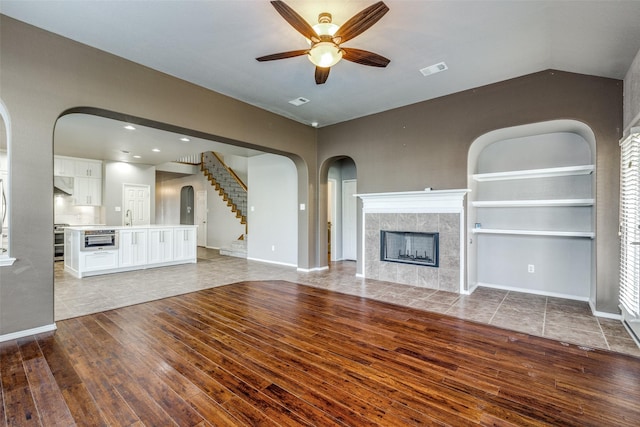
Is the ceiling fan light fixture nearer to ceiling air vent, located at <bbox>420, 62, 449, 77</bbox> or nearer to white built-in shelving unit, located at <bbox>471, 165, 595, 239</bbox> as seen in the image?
ceiling air vent, located at <bbox>420, 62, 449, 77</bbox>

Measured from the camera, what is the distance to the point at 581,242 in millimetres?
4141

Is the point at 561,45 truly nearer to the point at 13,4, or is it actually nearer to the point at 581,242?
the point at 581,242

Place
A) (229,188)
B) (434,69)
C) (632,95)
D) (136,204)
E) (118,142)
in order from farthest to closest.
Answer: (229,188) → (136,204) → (118,142) → (434,69) → (632,95)

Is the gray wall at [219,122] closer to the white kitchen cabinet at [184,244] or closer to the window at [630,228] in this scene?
the window at [630,228]

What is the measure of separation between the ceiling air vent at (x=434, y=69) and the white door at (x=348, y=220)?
388 cm

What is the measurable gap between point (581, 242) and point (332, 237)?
4.86 metres

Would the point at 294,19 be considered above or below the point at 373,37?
below

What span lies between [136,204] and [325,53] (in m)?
8.66

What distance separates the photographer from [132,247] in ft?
20.2

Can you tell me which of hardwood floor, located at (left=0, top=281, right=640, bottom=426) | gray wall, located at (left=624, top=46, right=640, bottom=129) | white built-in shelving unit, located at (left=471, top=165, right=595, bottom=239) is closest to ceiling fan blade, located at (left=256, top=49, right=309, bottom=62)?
hardwood floor, located at (left=0, top=281, right=640, bottom=426)

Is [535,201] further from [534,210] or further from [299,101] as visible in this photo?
[299,101]

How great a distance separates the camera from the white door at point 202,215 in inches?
416

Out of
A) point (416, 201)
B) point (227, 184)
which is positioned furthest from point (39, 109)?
point (227, 184)

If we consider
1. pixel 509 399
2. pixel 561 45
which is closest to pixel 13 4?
pixel 509 399
